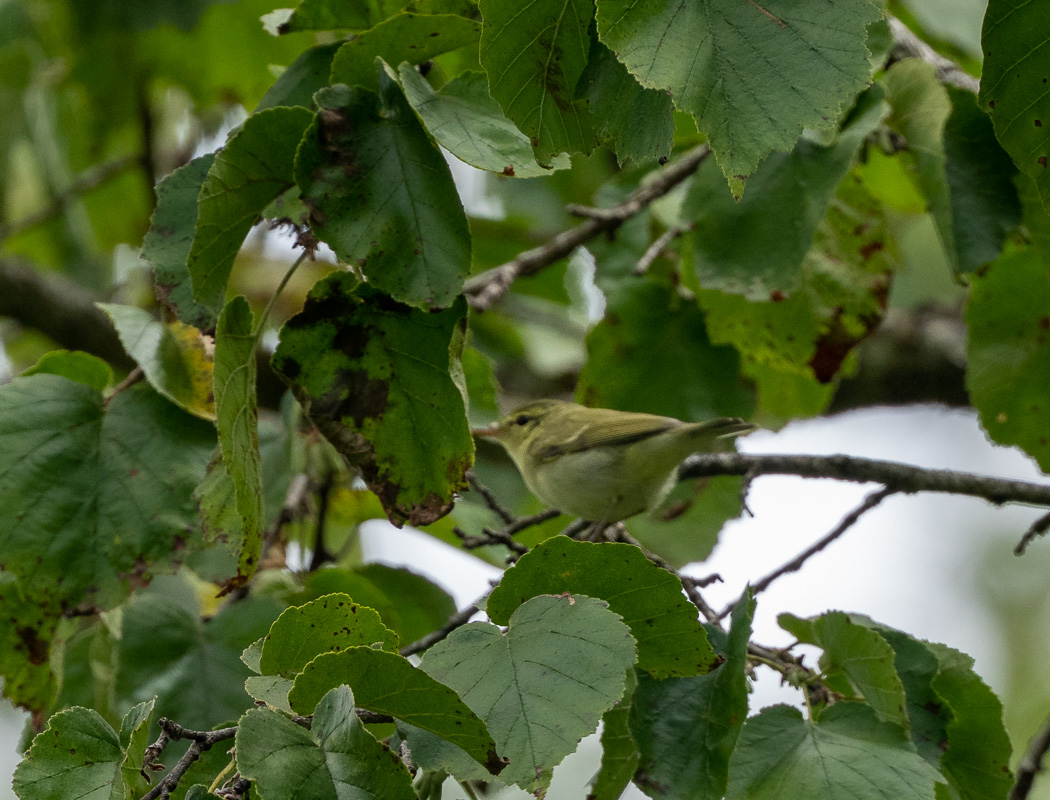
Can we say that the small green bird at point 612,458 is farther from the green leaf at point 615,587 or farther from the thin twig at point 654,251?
the green leaf at point 615,587

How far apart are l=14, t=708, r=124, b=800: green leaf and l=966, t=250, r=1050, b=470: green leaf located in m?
1.76

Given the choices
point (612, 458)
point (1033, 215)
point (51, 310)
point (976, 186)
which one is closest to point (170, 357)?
point (612, 458)

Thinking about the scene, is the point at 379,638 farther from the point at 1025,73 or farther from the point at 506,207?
the point at 506,207

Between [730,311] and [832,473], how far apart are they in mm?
385

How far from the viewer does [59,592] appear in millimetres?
1535

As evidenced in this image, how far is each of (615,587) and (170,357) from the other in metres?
0.96

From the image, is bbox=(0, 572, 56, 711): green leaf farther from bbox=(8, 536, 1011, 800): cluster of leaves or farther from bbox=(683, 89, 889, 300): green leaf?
bbox=(683, 89, 889, 300): green leaf

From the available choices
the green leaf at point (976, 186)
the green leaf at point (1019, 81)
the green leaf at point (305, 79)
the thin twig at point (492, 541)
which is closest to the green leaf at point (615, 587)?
the thin twig at point (492, 541)

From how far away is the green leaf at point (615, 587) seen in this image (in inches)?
44.6

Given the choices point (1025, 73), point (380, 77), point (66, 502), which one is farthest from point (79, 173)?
point (1025, 73)

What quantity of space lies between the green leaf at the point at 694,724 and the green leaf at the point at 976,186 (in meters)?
0.88

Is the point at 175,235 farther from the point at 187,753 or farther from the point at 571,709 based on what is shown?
the point at 571,709

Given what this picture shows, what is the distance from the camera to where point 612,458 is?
2.68 meters

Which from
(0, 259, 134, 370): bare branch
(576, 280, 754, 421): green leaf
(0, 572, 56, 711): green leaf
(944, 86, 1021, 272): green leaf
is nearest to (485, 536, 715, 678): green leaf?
(0, 572, 56, 711): green leaf
